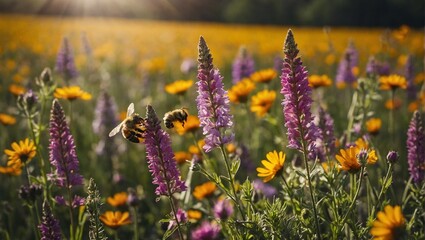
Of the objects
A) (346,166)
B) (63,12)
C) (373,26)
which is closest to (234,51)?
(346,166)

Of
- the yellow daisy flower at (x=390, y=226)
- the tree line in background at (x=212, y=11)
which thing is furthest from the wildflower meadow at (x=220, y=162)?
the tree line in background at (x=212, y=11)

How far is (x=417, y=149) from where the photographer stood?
2.60 meters

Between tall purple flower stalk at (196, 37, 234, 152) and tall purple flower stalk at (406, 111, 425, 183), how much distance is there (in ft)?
3.57

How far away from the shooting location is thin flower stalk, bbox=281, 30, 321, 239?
2.10 metres

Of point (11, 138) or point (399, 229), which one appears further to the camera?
point (11, 138)

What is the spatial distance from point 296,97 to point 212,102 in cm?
40

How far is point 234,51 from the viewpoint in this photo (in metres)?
13.9

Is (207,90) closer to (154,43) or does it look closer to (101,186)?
(101,186)

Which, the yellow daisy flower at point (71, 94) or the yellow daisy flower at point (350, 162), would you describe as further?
the yellow daisy flower at point (71, 94)

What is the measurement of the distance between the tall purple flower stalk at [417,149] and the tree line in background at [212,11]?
1097 inches

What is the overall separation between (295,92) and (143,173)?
10.5ft

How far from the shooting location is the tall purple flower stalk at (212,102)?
220 cm

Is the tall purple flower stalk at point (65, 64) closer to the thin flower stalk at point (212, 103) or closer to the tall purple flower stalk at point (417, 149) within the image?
the thin flower stalk at point (212, 103)

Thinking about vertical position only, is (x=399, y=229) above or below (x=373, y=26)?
below
